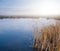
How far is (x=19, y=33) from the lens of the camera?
2.78 m

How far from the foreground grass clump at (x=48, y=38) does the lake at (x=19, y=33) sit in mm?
97

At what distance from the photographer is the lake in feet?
8.90

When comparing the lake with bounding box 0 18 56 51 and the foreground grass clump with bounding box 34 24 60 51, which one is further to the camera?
the lake with bounding box 0 18 56 51

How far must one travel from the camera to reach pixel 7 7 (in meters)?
2.67

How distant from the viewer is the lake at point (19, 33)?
2713 millimetres

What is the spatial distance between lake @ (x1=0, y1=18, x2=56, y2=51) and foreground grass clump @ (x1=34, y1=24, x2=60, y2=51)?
97mm

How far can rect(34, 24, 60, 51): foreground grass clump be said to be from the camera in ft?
8.28

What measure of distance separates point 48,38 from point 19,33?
0.49 metres

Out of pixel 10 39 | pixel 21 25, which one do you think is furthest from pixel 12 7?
pixel 10 39

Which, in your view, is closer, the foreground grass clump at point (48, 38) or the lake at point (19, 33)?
the foreground grass clump at point (48, 38)

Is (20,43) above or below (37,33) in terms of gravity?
below

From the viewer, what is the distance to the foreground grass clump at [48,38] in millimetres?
2523

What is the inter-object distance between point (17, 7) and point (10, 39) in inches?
21.4

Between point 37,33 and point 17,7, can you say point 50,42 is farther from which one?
point 17,7
